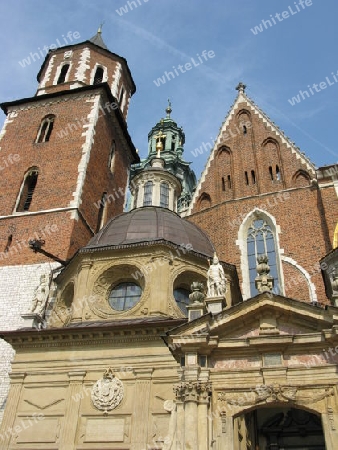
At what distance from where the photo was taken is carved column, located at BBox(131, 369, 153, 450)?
11758 mm

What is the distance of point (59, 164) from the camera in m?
22.4

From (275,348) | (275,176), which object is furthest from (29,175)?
(275,348)

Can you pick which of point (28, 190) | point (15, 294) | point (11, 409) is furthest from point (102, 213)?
point (11, 409)

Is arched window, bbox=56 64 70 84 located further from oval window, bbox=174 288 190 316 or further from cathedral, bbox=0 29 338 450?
oval window, bbox=174 288 190 316

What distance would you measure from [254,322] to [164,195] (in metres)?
12.8

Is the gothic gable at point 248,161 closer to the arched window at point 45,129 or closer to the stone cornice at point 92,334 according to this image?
the arched window at point 45,129

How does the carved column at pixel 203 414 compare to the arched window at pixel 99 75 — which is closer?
the carved column at pixel 203 414

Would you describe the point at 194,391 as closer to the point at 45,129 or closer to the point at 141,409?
the point at 141,409

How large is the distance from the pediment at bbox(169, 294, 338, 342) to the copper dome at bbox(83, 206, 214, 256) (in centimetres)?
574

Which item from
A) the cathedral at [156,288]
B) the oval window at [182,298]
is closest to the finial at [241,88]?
the cathedral at [156,288]

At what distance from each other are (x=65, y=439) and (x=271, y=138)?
1576 centimetres

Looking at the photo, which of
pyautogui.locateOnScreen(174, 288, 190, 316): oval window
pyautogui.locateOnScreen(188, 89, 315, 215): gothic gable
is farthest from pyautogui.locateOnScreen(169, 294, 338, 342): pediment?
pyautogui.locateOnScreen(188, 89, 315, 215): gothic gable

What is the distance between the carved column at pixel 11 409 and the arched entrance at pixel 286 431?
6088mm

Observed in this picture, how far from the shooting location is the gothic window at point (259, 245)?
18.7 m
